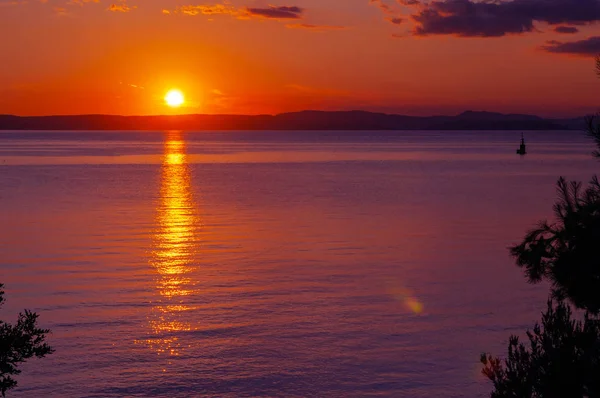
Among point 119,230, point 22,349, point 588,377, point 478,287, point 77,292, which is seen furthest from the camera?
point 119,230

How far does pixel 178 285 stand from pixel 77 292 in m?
2.74

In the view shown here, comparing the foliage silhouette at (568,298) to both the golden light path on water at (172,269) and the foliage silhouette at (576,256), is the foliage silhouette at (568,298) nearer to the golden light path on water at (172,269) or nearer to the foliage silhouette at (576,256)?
the foliage silhouette at (576,256)

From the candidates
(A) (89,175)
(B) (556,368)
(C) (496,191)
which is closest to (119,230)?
(B) (556,368)

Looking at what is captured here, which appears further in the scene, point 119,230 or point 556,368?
point 119,230

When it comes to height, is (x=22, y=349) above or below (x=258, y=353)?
above

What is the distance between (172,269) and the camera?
23.5m

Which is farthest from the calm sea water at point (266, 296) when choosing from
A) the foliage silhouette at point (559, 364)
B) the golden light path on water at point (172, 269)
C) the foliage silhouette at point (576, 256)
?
the foliage silhouette at point (576, 256)

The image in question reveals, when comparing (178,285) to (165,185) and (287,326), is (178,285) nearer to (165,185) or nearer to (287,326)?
(287,326)

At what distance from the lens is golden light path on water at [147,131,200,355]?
16.4 m

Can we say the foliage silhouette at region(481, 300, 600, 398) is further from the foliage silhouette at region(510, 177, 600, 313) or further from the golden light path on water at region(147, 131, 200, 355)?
the golden light path on water at region(147, 131, 200, 355)

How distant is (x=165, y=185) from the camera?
6331cm

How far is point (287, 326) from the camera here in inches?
663

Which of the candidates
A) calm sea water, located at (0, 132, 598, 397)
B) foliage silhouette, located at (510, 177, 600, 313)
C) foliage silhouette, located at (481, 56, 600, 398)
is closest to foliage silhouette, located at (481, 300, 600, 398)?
foliage silhouette, located at (481, 56, 600, 398)

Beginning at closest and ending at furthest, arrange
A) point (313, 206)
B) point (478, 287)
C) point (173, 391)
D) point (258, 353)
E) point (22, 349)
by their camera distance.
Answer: point (22, 349) → point (173, 391) → point (258, 353) → point (478, 287) → point (313, 206)
